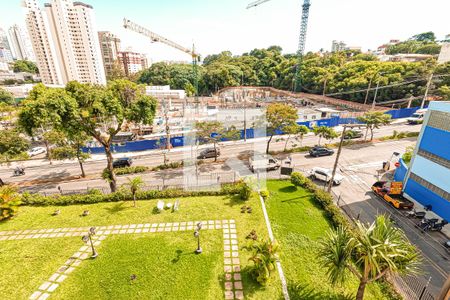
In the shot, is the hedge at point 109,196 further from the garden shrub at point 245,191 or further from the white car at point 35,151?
the white car at point 35,151

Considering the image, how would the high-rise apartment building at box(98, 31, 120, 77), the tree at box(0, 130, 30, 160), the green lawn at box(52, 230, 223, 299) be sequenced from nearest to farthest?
1. the green lawn at box(52, 230, 223, 299)
2. the tree at box(0, 130, 30, 160)
3. the high-rise apartment building at box(98, 31, 120, 77)

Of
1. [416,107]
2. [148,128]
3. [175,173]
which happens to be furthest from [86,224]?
[416,107]

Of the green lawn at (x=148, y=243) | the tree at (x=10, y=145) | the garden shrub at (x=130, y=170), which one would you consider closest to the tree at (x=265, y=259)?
the green lawn at (x=148, y=243)

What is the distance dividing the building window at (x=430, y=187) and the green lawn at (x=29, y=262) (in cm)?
2589

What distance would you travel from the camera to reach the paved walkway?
35.1ft

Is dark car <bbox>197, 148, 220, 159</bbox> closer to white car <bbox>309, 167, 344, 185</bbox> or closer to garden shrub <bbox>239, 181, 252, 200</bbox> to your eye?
garden shrub <bbox>239, 181, 252, 200</bbox>

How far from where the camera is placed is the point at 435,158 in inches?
677

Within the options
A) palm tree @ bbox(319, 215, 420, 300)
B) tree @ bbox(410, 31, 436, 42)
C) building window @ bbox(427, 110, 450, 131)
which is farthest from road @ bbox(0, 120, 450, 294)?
tree @ bbox(410, 31, 436, 42)

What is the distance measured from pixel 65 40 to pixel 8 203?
3836 inches

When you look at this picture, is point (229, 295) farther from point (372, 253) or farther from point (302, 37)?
point (302, 37)

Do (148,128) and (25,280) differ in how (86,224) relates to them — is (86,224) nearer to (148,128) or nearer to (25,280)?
(25,280)

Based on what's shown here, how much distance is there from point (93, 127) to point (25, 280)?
11.0 metres

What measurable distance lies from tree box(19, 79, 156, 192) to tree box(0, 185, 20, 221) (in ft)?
16.3

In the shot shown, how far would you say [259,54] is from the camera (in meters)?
117
